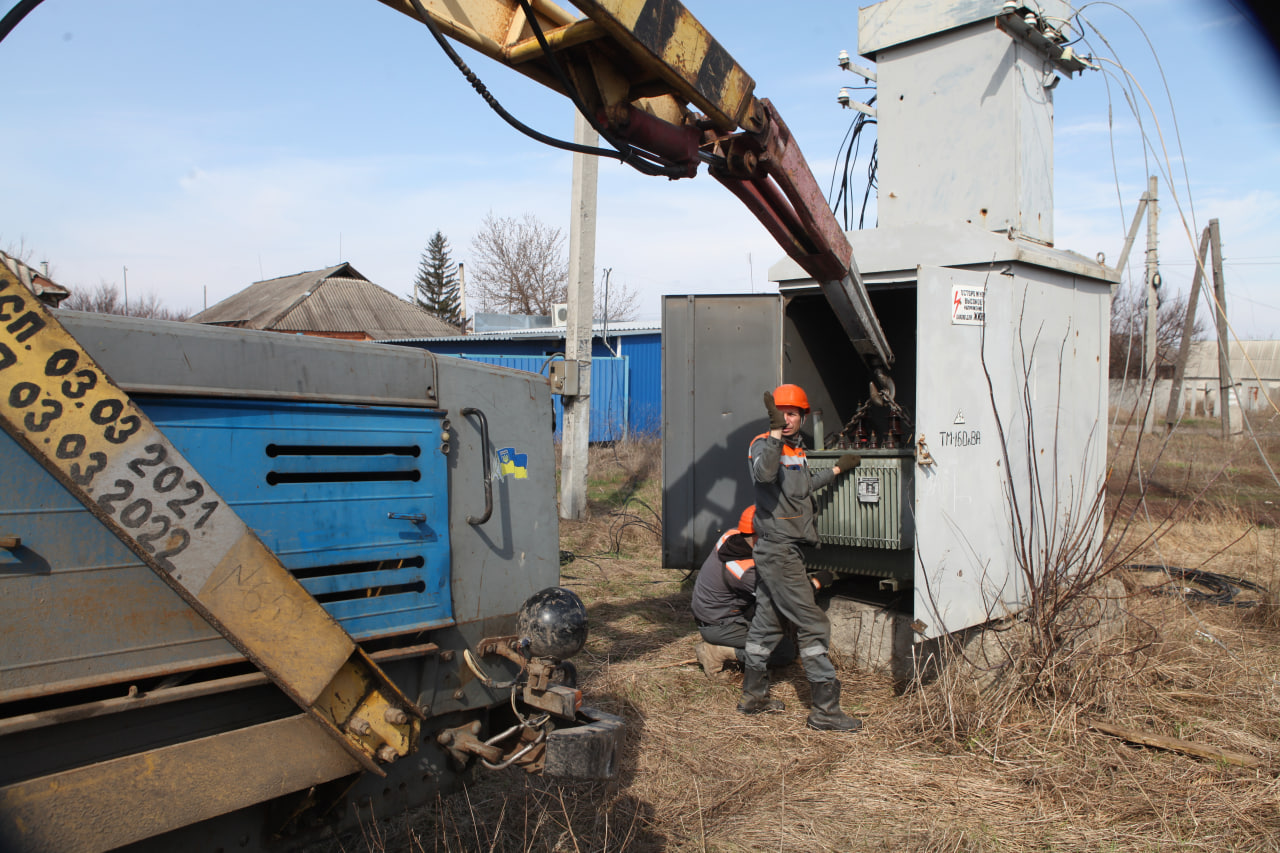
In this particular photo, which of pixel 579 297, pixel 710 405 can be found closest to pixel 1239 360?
pixel 579 297

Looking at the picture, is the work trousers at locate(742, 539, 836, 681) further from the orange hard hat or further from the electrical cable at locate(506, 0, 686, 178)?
the electrical cable at locate(506, 0, 686, 178)

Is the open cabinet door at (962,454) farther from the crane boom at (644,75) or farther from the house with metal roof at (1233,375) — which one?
the house with metal roof at (1233,375)

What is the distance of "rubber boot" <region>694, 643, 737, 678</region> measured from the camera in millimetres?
5426

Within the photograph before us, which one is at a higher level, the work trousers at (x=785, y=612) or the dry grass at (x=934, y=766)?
the work trousers at (x=785, y=612)

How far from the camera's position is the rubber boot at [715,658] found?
5426 mm

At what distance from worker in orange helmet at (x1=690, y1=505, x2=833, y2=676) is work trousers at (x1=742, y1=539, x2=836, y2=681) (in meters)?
0.36

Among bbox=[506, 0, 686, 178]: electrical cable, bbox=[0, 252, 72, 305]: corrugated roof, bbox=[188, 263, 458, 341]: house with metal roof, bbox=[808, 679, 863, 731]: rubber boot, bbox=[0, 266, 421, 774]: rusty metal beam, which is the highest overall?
bbox=[188, 263, 458, 341]: house with metal roof

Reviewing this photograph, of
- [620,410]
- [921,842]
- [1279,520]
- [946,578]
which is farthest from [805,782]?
[620,410]

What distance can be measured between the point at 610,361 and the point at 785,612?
49.3 ft

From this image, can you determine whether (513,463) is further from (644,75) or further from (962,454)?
(962,454)

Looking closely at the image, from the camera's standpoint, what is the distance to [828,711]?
4.70 metres

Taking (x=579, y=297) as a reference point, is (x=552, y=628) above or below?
below

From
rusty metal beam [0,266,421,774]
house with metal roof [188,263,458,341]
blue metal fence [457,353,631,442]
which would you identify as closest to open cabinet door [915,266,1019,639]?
rusty metal beam [0,266,421,774]

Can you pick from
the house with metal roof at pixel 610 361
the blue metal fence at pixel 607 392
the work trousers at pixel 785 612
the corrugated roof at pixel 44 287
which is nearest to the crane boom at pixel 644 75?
the corrugated roof at pixel 44 287
